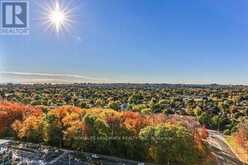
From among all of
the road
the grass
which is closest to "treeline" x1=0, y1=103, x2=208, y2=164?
the road

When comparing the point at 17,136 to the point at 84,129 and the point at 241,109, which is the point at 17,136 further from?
the point at 241,109

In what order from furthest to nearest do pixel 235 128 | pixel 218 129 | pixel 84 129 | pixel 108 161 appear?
pixel 218 129 → pixel 235 128 → pixel 84 129 → pixel 108 161

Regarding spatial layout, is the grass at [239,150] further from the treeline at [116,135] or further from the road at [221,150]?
the treeline at [116,135]

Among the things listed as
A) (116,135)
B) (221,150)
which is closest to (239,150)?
(221,150)

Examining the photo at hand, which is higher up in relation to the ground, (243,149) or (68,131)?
(68,131)

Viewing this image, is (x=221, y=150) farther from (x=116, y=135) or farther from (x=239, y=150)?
(x=116, y=135)

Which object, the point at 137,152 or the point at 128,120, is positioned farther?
the point at 128,120

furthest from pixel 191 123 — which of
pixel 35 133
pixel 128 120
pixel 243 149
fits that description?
pixel 35 133

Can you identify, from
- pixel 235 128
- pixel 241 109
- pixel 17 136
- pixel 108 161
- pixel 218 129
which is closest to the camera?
pixel 108 161
